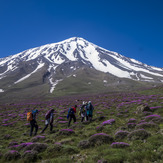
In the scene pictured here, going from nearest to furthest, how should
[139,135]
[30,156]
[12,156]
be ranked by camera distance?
[30,156]
[12,156]
[139,135]

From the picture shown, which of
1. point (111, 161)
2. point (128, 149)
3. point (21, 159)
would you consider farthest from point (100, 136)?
point (21, 159)

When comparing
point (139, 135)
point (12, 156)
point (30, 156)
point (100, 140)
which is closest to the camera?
point (30, 156)

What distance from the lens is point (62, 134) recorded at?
12914 mm

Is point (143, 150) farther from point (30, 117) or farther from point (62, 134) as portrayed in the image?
point (30, 117)

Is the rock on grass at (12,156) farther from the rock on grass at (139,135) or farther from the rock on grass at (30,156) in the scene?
the rock on grass at (139,135)

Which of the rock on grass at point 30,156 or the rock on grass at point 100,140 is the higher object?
the rock on grass at point 100,140

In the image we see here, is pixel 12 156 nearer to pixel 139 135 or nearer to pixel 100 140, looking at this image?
pixel 100 140

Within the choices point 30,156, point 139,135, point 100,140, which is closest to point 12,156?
point 30,156

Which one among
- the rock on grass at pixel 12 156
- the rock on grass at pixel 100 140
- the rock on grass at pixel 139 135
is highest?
the rock on grass at pixel 139 135

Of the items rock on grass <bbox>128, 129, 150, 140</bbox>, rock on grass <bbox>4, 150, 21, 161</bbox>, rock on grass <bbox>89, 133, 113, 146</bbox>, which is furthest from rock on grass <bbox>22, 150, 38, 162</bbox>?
rock on grass <bbox>128, 129, 150, 140</bbox>

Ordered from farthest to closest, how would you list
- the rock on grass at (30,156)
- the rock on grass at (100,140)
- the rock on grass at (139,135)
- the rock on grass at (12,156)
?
the rock on grass at (100,140) < the rock on grass at (139,135) < the rock on grass at (12,156) < the rock on grass at (30,156)

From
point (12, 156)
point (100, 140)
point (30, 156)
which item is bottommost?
point (12, 156)

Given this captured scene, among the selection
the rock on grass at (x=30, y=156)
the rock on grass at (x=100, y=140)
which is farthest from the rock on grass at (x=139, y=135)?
the rock on grass at (x=30, y=156)

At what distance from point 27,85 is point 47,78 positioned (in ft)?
127
